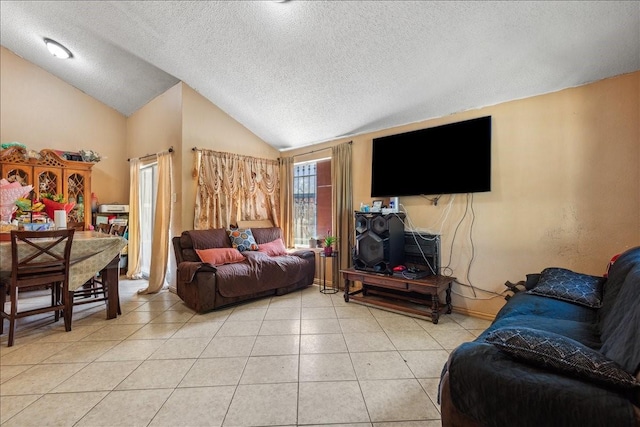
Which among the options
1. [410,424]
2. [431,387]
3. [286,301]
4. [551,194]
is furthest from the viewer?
[286,301]

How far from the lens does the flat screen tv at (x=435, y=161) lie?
2.97 m

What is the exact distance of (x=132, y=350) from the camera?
2.34 meters

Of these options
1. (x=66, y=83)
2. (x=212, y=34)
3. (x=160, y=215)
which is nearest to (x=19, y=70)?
(x=66, y=83)

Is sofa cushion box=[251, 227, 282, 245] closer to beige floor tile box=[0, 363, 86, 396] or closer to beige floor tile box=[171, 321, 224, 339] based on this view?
beige floor tile box=[171, 321, 224, 339]

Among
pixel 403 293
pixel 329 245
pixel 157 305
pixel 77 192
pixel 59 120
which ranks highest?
pixel 59 120

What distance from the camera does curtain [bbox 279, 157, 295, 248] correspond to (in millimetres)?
4855

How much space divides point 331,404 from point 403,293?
7.06 ft

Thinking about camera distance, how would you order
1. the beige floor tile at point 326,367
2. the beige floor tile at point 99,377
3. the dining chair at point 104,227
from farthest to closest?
the dining chair at point 104,227
the beige floor tile at point 326,367
the beige floor tile at point 99,377

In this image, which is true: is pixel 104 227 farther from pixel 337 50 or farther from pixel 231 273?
pixel 337 50

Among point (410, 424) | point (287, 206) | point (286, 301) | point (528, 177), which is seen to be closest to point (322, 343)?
point (410, 424)

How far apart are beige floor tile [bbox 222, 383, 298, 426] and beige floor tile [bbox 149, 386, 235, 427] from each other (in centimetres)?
6

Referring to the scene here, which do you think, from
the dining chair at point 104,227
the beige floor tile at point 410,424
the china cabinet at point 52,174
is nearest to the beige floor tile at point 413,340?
the beige floor tile at point 410,424

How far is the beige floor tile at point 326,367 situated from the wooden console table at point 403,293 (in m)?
1.12

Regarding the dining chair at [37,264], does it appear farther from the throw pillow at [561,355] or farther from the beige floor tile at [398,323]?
the throw pillow at [561,355]
